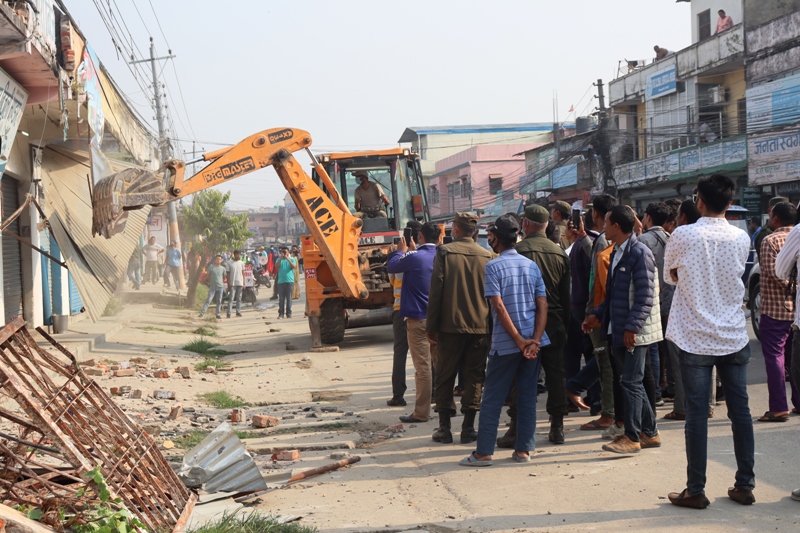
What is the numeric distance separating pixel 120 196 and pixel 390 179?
5.46 m

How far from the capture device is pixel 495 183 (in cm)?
5641

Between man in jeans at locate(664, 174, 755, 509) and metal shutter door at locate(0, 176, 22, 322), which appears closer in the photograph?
man in jeans at locate(664, 174, 755, 509)

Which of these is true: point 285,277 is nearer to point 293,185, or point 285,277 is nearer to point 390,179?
point 390,179

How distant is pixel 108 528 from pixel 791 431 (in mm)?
5405

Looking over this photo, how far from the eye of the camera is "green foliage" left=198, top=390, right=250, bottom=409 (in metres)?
9.83

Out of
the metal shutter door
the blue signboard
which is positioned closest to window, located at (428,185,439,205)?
the blue signboard

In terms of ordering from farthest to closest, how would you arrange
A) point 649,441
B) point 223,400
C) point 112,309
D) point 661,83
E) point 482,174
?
point 482,174
point 661,83
point 112,309
point 223,400
point 649,441

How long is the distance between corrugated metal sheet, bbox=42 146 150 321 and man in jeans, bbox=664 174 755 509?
8480mm

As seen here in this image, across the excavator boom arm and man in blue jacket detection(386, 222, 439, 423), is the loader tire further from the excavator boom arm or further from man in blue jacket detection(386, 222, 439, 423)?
man in blue jacket detection(386, 222, 439, 423)

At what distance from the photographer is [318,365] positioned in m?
13.1

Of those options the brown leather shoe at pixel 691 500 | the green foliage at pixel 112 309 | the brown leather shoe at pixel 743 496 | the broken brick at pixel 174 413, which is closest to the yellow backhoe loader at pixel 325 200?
the broken brick at pixel 174 413

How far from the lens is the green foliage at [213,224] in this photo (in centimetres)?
3212

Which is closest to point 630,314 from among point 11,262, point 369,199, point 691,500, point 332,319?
point 691,500

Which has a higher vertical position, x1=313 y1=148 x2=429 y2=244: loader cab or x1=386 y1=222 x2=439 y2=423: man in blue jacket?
x1=313 y1=148 x2=429 y2=244: loader cab
